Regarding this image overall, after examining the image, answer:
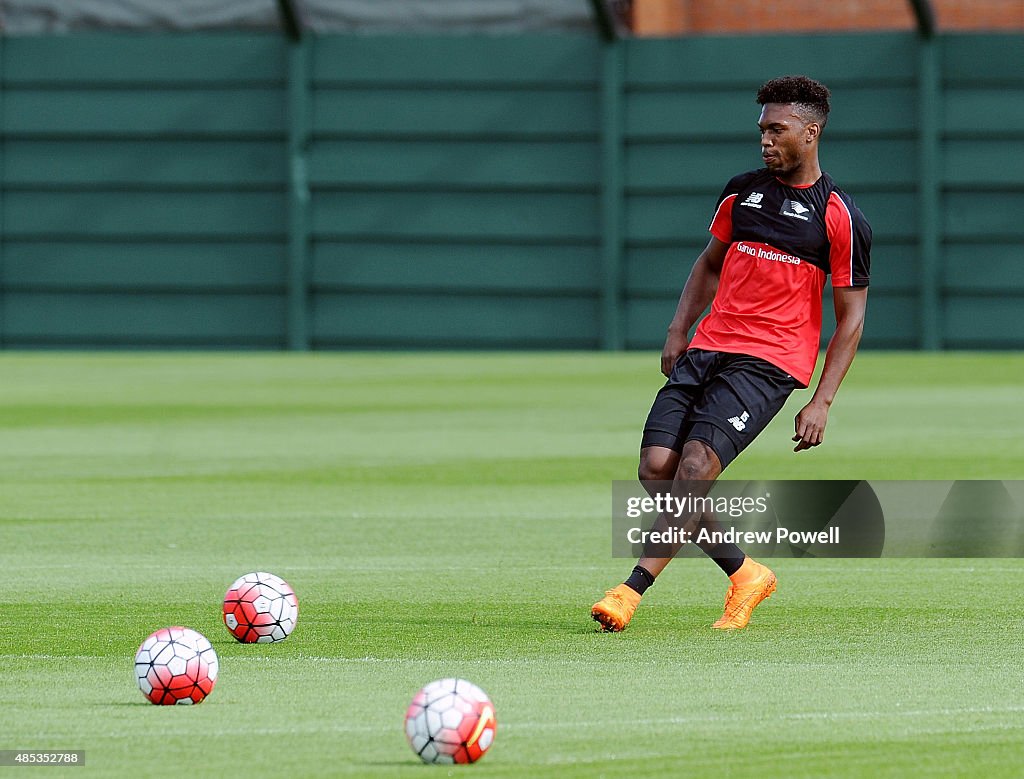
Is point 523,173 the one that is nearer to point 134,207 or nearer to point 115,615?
point 134,207

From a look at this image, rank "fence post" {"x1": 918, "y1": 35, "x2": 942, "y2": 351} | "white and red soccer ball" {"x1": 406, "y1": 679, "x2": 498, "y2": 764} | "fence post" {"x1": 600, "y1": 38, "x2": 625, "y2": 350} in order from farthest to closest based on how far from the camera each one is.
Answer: "fence post" {"x1": 600, "y1": 38, "x2": 625, "y2": 350} → "fence post" {"x1": 918, "y1": 35, "x2": 942, "y2": 351} → "white and red soccer ball" {"x1": 406, "y1": 679, "x2": 498, "y2": 764}

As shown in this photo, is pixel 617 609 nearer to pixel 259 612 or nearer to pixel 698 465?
pixel 698 465

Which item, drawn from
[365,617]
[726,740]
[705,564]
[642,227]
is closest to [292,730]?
[726,740]

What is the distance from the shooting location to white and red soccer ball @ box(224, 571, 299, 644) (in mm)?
7168

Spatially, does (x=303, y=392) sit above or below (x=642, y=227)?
below

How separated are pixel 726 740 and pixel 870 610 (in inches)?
113

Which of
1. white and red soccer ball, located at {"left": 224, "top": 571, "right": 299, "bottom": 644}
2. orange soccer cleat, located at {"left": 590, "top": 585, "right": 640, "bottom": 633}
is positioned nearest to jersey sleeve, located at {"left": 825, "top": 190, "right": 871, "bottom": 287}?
orange soccer cleat, located at {"left": 590, "top": 585, "right": 640, "bottom": 633}

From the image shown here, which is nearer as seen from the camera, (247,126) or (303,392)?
(303,392)

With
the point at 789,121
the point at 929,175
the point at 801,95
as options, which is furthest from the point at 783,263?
the point at 929,175

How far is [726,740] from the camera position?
213 inches

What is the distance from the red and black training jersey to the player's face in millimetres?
128

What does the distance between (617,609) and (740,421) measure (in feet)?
2.80

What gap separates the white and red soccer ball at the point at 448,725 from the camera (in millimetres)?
5016

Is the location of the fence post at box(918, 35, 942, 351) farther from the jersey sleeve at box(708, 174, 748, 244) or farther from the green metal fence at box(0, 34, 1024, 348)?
the jersey sleeve at box(708, 174, 748, 244)
